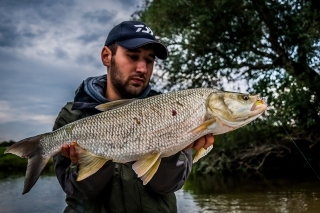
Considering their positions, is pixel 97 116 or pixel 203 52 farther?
pixel 203 52

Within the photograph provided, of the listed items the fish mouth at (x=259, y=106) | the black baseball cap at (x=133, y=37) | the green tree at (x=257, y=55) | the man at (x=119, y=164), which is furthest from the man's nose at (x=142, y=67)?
the green tree at (x=257, y=55)

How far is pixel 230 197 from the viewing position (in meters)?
9.65

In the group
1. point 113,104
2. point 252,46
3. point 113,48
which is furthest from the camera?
point 252,46

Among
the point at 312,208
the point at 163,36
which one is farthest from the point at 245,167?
the point at 312,208

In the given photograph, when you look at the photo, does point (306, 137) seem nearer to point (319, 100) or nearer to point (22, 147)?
point (319, 100)

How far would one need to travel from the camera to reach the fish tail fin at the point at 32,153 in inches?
111

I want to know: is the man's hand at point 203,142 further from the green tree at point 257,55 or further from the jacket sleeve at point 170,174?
the green tree at point 257,55

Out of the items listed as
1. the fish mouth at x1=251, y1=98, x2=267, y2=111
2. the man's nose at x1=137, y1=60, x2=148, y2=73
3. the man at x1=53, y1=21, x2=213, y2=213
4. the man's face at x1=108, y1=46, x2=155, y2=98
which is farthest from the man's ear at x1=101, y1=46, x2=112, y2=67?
the fish mouth at x1=251, y1=98, x2=267, y2=111

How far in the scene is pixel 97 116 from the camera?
275 centimetres

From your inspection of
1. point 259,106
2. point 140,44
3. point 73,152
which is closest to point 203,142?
point 259,106

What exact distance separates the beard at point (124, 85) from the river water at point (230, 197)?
5.15m

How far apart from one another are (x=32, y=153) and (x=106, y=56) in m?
1.02

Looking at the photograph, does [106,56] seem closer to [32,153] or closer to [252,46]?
[32,153]

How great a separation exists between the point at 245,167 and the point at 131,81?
39.9 ft
